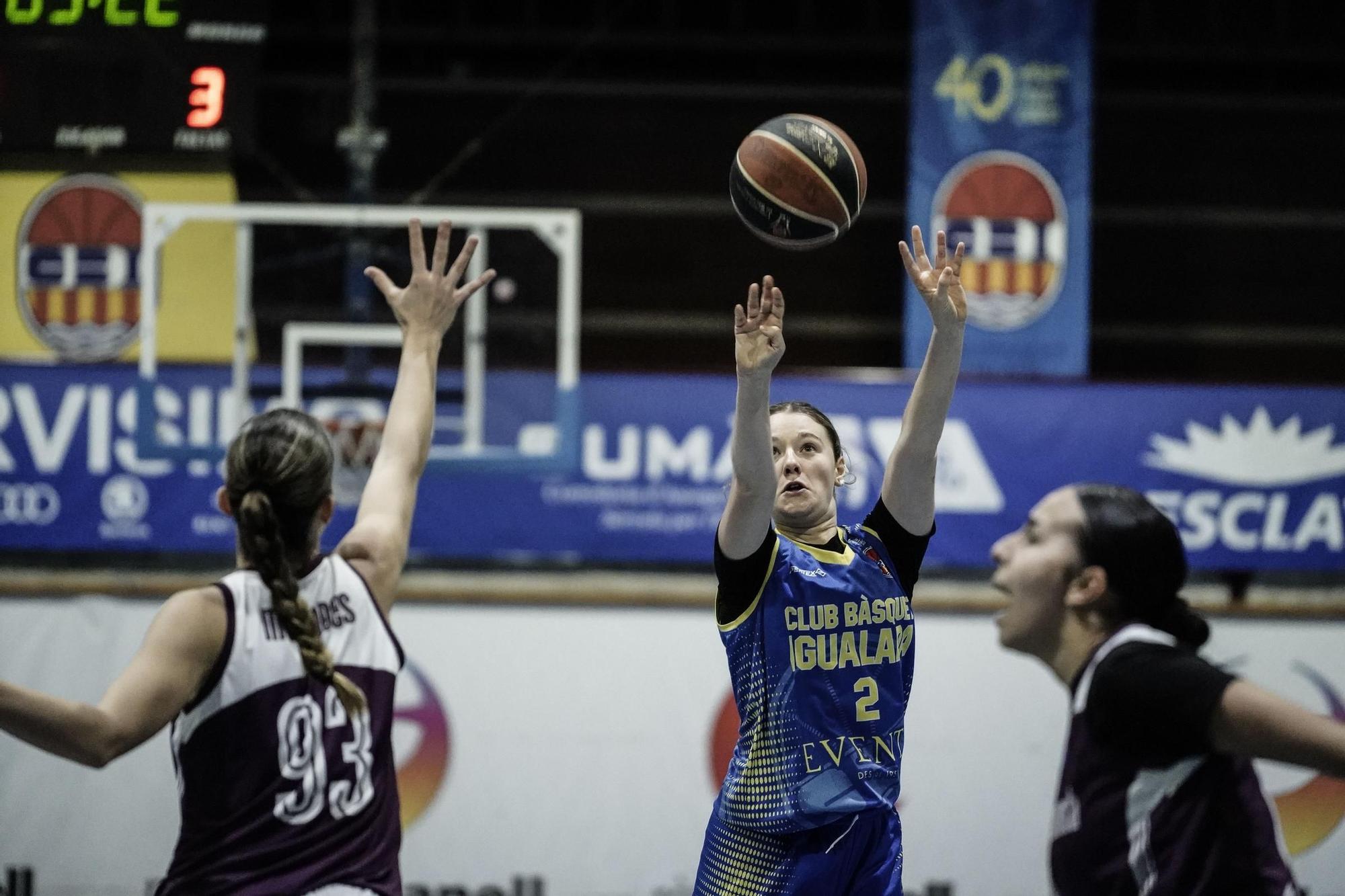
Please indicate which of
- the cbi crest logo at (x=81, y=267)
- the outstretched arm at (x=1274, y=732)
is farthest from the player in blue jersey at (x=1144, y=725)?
the cbi crest logo at (x=81, y=267)

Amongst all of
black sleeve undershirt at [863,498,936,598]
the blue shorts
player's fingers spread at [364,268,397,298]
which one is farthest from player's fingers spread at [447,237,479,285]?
the blue shorts

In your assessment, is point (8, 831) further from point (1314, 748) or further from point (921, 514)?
point (1314, 748)

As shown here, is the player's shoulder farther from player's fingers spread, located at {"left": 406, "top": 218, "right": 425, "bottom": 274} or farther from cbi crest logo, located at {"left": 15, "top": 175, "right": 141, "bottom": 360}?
cbi crest logo, located at {"left": 15, "top": 175, "right": 141, "bottom": 360}

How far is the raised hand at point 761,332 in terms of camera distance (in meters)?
2.86

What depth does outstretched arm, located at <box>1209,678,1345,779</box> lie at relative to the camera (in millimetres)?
1846

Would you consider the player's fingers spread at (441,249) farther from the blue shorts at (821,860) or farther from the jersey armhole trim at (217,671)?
the blue shorts at (821,860)

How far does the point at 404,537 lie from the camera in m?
2.48

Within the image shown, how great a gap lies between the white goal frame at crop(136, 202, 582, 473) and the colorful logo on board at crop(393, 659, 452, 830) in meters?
1.15

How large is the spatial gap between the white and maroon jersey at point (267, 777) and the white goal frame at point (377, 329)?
4440 mm

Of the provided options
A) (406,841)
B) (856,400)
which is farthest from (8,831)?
(856,400)

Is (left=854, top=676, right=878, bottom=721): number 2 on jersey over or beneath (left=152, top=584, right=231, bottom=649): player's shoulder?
beneath

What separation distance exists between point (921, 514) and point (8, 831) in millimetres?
5307

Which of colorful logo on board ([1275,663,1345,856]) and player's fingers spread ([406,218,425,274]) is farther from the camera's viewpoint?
colorful logo on board ([1275,663,1345,856])

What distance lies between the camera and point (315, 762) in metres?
2.08
